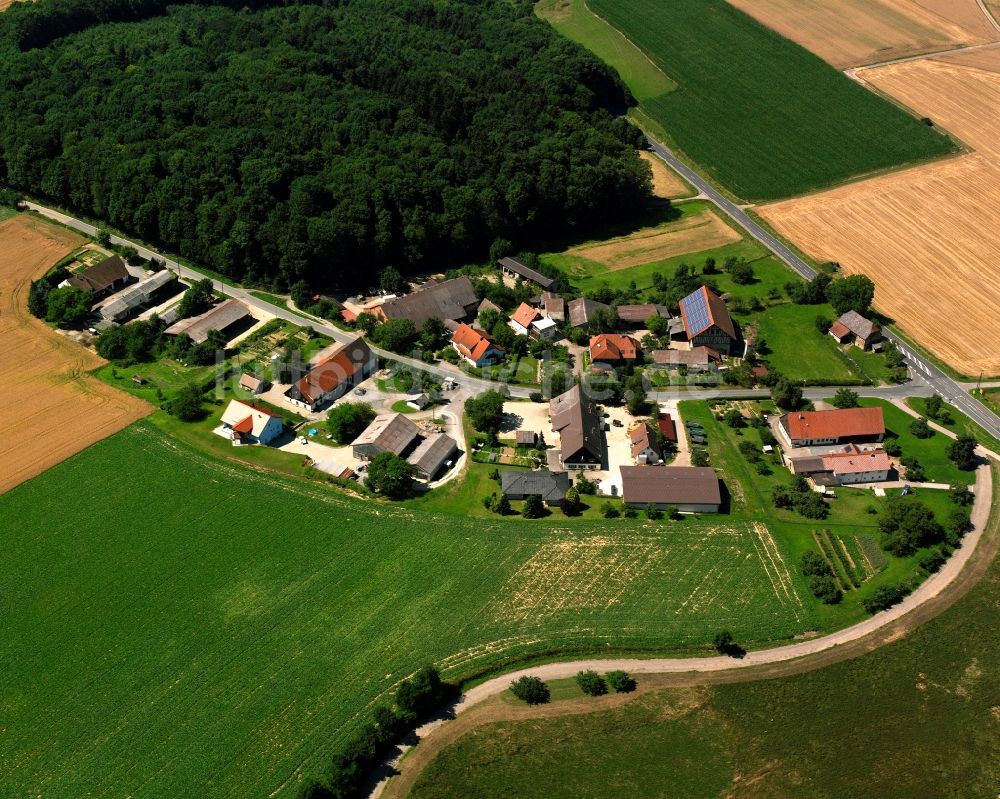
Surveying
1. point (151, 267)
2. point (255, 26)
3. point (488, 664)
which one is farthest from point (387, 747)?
point (255, 26)

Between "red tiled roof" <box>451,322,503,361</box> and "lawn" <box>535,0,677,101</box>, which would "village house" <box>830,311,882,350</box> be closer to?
"red tiled roof" <box>451,322,503,361</box>

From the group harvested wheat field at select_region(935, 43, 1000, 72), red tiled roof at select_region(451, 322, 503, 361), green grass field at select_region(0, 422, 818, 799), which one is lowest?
green grass field at select_region(0, 422, 818, 799)

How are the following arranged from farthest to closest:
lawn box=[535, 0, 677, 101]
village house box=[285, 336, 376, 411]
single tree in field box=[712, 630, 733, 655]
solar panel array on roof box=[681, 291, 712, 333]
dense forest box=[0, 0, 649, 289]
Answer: lawn box=[535, 0, 677, 101] → dense forest box=[0, 0, 649, 289] → solar panel array on roof box=[681, 291, 712, 333] → village house box=[285, 336, 376, 411] → single tree in field box=[712, 630, 733, 655]

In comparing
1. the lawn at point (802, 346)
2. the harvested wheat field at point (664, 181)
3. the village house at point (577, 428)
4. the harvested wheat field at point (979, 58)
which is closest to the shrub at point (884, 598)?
the village house at point (577, 428)

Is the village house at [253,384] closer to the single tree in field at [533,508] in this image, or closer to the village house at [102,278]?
the village house at [102,278]

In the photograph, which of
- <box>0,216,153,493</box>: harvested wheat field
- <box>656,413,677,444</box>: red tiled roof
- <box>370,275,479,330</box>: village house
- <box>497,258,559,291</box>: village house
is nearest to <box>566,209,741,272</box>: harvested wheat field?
<box>497,258,559,291</box>: village house

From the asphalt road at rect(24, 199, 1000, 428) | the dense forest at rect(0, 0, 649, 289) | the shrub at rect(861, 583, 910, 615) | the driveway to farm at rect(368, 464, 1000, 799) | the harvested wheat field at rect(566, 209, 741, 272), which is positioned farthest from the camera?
the harvested wheat field at rect(566, 209, 741, 272)
